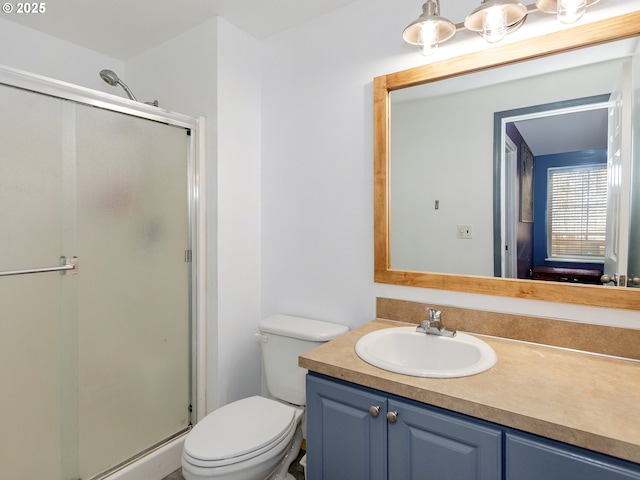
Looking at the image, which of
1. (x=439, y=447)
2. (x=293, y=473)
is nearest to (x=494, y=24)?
(x=439, y=447)

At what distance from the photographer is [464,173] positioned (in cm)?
152

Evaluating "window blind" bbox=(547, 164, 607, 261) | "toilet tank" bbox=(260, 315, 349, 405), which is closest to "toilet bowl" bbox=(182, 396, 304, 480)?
"toilet tank" bbox=(260, 315, 349, 405)

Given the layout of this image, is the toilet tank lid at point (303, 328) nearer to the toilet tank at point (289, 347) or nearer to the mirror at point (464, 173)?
the toilet tank at point (289, 347)

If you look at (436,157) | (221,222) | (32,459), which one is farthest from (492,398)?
(32,459)

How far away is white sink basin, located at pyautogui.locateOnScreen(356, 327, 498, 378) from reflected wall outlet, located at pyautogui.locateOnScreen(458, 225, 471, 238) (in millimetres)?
404

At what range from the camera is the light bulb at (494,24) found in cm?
128

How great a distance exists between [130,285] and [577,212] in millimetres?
1892

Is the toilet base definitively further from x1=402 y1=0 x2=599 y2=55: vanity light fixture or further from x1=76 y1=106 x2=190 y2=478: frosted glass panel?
x1=402 y1=0 x2=599 y2=55: vanity light fixture

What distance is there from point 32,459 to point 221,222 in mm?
1243

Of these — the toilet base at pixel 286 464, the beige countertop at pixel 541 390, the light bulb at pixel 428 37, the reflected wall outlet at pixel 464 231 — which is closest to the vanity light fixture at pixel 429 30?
the light bulb at pixel 428 37

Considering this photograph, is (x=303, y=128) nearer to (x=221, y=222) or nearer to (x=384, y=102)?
(x=384, y=102)

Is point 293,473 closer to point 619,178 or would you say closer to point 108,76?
point 619,178

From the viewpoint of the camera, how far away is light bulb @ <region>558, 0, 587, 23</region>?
47.3 inches

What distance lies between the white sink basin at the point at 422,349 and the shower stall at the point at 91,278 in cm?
106
